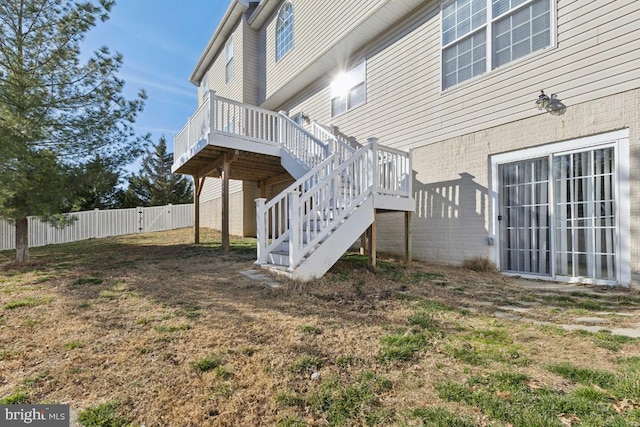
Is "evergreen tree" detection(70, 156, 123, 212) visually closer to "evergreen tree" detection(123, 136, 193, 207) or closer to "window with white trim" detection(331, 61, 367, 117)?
"window with white trim" detection(331, 61, 367, 117)

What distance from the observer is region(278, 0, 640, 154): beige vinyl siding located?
454 centimetres

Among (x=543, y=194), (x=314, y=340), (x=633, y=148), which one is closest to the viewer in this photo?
(x=314, y=340)

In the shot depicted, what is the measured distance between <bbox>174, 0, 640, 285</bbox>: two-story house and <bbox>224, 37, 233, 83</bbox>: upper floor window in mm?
4807

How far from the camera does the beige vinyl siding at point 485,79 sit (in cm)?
454

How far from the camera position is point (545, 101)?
5113mm

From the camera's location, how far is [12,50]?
21.7 ft

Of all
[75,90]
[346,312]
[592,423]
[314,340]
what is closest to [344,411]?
[314,340]

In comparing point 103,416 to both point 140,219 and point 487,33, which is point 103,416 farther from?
point 140,219

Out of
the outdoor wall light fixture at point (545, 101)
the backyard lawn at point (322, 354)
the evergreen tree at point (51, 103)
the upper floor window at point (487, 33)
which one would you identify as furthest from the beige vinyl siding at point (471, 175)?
the evergreen tree at point (51, 103)

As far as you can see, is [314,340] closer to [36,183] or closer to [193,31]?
[36,183]

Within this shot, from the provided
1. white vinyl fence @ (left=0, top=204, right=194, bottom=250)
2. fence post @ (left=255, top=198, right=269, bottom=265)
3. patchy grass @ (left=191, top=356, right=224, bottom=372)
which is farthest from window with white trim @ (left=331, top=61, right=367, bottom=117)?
white vinyl fence @ (left=0, top=204, right=194, bottom=250)

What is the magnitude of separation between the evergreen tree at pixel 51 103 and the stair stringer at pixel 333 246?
16.6ft

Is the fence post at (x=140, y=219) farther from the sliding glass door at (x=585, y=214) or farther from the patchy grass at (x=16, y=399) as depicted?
the sliding glass door at (x=585, y=214)

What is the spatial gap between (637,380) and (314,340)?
2148mm
